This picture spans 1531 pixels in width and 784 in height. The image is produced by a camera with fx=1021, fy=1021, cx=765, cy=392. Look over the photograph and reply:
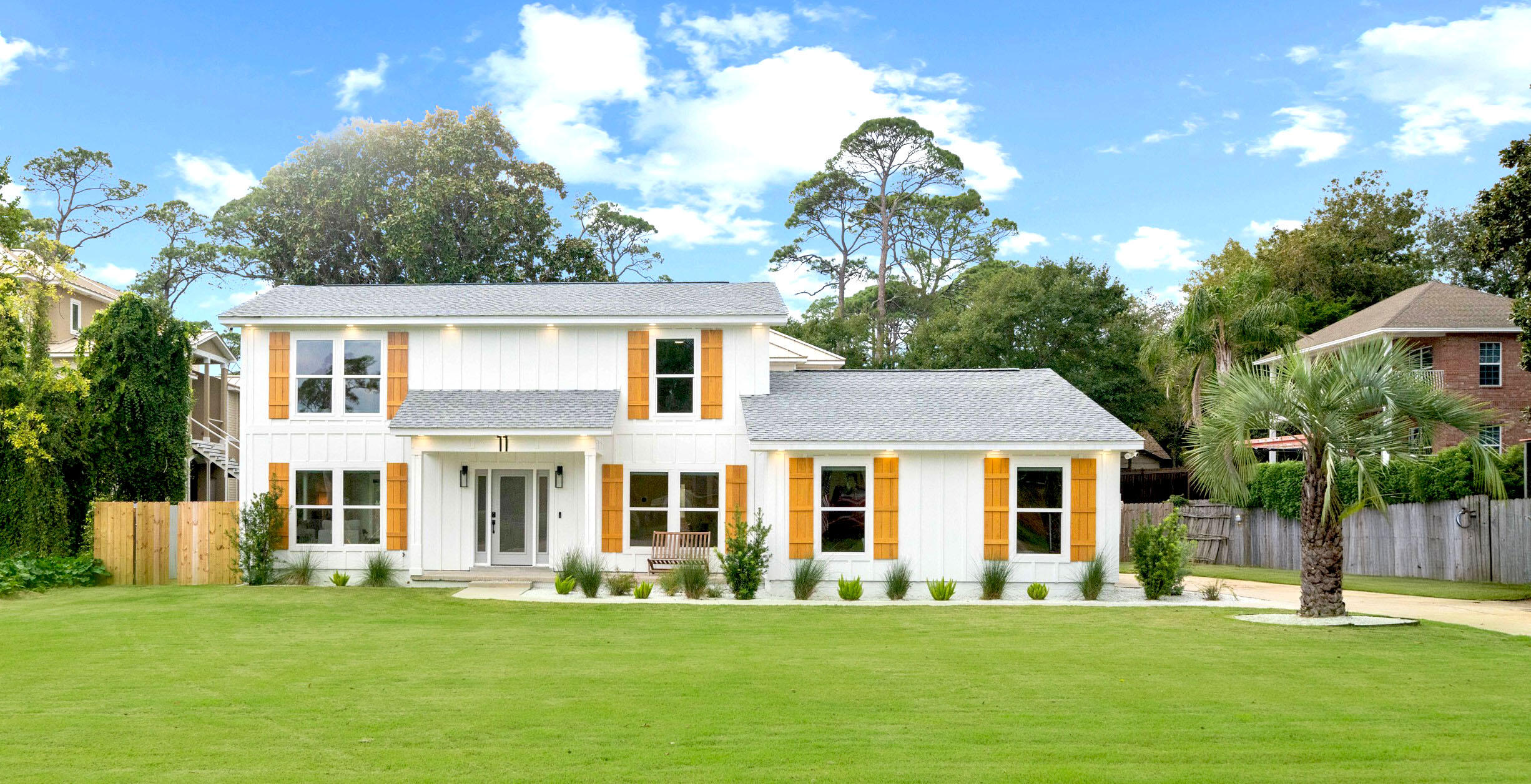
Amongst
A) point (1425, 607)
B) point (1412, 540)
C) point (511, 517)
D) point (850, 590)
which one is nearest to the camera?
point (1425, 607)

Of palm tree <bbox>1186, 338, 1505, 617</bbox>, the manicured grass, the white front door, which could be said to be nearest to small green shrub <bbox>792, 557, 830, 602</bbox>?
the white front door

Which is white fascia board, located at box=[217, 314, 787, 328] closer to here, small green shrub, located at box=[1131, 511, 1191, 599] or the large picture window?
the large picture window

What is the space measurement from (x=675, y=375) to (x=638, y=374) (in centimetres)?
69

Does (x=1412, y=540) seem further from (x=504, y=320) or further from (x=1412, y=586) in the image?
(x=504, y=320)

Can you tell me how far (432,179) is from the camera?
117 feet

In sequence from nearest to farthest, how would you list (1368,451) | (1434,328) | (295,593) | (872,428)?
(1368,451) < (295,593) < (872,428) < (1434,328)

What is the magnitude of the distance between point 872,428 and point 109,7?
24.0 m

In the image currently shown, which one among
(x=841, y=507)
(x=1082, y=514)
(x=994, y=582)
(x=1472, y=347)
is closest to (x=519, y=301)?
(x=841, y=507)

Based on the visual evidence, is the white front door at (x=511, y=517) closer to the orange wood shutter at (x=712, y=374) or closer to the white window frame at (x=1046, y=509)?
the orange wood shutter at (x=712, y=374)

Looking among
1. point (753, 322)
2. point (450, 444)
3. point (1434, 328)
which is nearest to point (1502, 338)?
point (1434, 328)

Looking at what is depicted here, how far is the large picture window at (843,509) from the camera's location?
18109mm

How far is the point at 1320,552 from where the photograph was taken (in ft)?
45.1

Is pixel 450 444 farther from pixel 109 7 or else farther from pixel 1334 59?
pixel 1334 59

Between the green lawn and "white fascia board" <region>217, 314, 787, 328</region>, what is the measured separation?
6.57m
